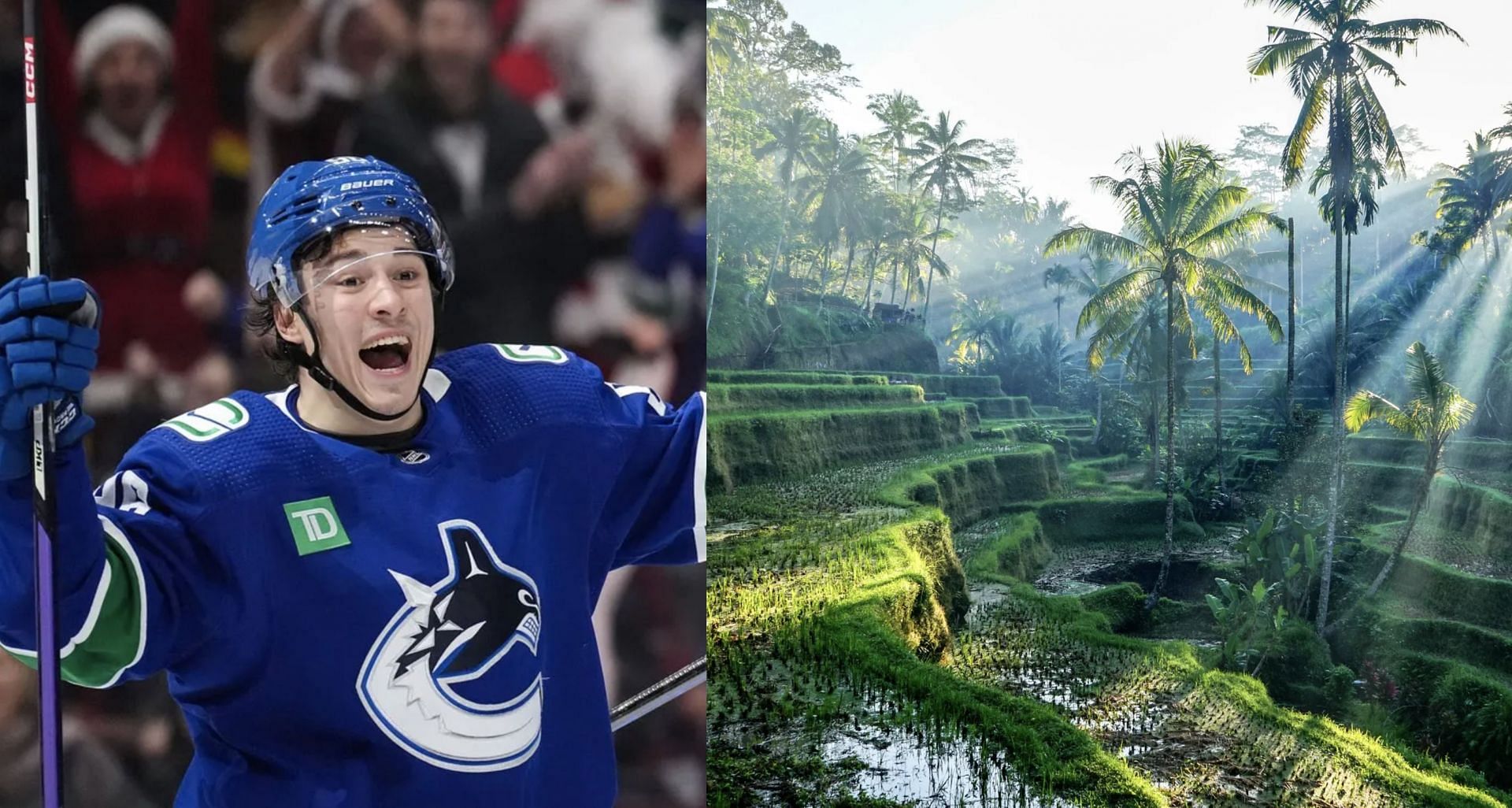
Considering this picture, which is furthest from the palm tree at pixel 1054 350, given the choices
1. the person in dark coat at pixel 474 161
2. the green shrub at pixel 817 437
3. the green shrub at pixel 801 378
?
the person in dark coat at pixel 474 161

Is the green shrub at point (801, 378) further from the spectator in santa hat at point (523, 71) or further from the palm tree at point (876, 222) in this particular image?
the spectator in santa hat at point (523, 71)

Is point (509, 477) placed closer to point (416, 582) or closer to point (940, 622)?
point (416, 582)

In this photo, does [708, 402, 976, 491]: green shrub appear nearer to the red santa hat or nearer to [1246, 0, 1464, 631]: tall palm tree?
[1246, 0, 1464, 631]: tall palm tree

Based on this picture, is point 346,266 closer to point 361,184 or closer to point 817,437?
point 361,184

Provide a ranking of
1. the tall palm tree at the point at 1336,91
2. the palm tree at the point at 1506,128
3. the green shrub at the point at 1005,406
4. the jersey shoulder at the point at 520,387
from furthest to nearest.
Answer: the green shrub at the point at 1005,406
the tall palm tree at the point at 1336,91
the palm tree at the point at 1506,128
the jersey shoulder at the point at 520,387

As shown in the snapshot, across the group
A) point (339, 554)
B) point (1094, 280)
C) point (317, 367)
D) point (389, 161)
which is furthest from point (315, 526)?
point (1094, 280)

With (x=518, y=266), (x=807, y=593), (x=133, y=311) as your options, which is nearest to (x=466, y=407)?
(x=518, y=266)
